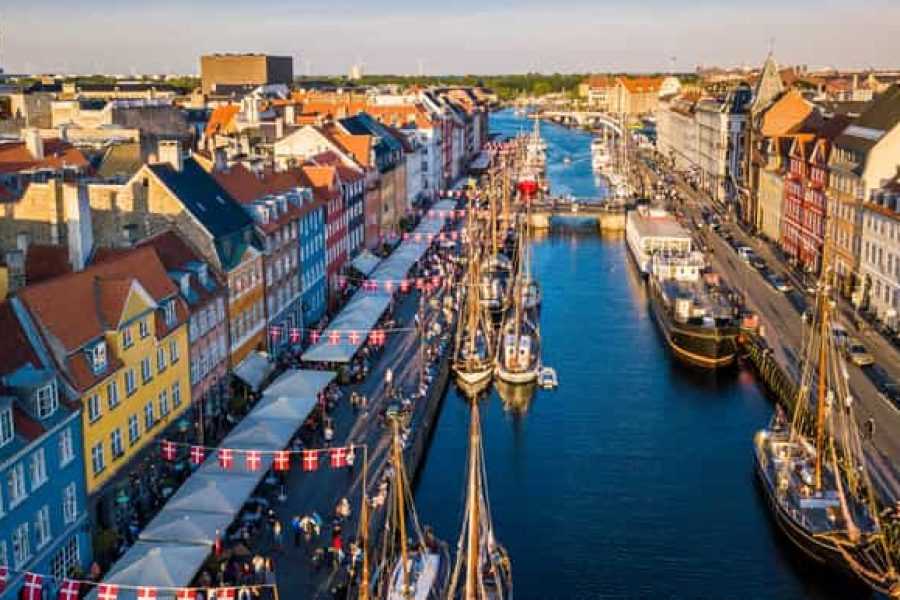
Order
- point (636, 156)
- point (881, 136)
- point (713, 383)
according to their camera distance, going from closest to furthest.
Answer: point (713, 383)
point (881, 136)
point (636, 156)

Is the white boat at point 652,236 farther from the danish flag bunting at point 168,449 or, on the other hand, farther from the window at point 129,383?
the window at point 129,383

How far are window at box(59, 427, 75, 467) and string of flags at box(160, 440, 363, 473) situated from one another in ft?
18.8

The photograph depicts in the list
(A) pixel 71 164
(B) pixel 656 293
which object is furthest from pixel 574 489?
(A) pixel 71 164

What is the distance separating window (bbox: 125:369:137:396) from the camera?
3462 cm

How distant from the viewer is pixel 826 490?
37969mm

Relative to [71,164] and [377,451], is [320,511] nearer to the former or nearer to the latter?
[377,451]

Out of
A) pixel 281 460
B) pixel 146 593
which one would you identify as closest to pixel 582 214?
pixel 281 460

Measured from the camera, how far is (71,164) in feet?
206

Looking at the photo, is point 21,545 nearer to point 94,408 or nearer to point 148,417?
point 94,408

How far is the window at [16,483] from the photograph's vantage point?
26.6m

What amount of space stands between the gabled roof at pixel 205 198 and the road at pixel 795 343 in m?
27.3

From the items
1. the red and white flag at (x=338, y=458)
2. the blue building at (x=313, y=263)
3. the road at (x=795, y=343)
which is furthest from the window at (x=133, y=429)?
the road at (x=795, y=343)

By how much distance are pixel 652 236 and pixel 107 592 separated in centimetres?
6301

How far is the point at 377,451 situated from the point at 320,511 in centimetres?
591
